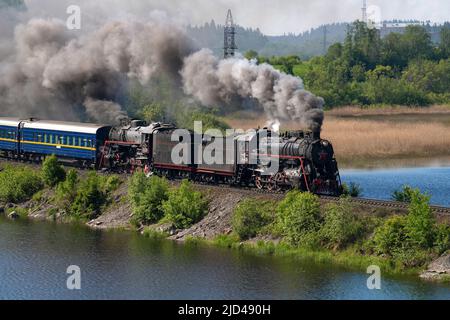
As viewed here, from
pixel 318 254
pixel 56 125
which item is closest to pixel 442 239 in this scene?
pixel 318 254

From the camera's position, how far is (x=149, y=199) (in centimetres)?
6475

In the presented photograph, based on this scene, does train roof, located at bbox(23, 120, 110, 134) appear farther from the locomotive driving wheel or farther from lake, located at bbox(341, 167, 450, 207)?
lake, located at bbox(341, 167, 450, 207)

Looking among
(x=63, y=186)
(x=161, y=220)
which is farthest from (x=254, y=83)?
(x=63, y=186)

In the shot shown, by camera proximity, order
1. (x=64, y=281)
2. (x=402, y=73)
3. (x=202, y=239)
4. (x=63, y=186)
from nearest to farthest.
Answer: (x=64, y=281) < (x=202, y=239) < (x=63, y=186) < (x=402, y=73)

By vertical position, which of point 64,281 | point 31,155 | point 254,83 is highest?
point 254,83

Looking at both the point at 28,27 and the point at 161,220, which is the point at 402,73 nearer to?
the point at 28,27

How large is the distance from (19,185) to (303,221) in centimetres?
3119

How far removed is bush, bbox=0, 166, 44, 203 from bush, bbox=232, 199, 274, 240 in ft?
82.2

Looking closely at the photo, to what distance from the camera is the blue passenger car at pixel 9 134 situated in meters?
85.4

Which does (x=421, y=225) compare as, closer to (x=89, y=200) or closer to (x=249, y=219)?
(x=249, y=219)

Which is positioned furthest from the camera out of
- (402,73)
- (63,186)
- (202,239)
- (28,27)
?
(402,73)

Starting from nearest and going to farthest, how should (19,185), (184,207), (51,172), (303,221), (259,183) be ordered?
(303,221) → (184,207) → (259,183) → (51,172) → (19,185)

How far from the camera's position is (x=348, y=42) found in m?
182

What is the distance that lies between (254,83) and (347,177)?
3162 cm
